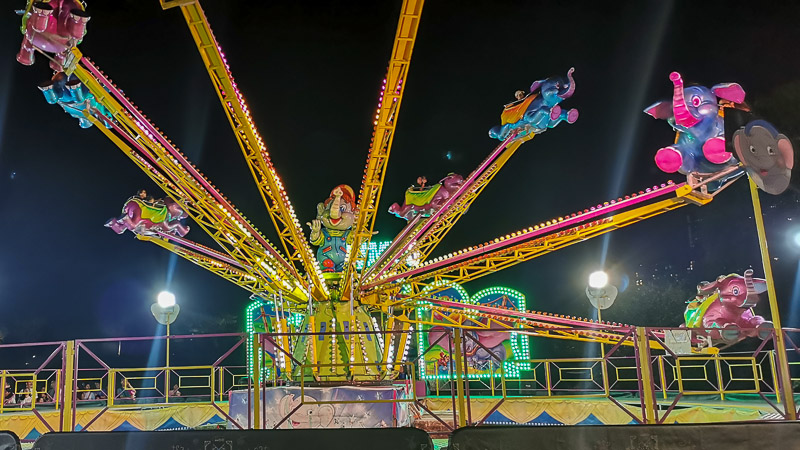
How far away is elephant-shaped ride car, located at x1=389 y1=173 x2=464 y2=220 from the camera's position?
50.1ft

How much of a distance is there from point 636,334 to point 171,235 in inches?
431

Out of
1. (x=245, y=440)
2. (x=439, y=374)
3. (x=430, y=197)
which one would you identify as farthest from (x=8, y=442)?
(x=439, y=374)

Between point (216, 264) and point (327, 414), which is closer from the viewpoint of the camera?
point (327, 414)

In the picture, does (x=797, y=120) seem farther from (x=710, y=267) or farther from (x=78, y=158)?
(x=78, y=158)

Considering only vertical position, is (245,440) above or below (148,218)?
below

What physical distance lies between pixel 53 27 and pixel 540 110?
8.17 m

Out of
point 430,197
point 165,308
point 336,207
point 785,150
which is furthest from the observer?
point 165,308

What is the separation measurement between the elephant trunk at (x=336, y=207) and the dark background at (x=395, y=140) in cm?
568

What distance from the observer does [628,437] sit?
13.9 ft

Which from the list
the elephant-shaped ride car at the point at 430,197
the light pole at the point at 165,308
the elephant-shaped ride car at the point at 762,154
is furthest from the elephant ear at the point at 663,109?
the light pole at the point at 165,308

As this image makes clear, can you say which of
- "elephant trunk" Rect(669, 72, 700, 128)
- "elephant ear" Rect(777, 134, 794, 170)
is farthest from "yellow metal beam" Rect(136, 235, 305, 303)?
"elephant ear" Rect(777, 134, 794, 170)

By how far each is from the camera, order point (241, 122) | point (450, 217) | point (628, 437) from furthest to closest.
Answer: point (450, 217)
point (241, 122)
point (628, 437)

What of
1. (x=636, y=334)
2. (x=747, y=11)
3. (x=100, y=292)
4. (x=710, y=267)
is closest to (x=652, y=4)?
(x=747, y=11)

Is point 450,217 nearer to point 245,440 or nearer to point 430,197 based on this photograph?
point 430,197
